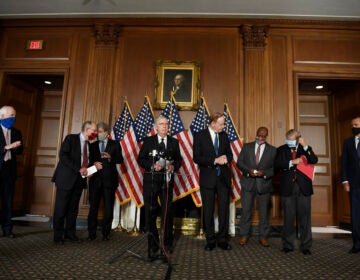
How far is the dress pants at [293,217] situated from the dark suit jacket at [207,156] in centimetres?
82

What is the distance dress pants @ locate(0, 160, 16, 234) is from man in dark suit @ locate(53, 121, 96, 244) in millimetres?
725

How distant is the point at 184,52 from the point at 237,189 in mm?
2965

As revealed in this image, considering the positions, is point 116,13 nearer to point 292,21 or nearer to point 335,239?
point 292,21

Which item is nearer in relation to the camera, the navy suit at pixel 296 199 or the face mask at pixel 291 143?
the navy suit at pixel 296 199

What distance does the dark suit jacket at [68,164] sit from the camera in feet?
11.6

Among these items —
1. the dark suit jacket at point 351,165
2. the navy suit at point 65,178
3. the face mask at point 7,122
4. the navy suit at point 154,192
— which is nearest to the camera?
the navy suit at point 154,192

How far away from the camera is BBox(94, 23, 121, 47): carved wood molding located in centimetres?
575

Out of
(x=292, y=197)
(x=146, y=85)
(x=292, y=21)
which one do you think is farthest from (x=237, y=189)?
(x=292, y=21)

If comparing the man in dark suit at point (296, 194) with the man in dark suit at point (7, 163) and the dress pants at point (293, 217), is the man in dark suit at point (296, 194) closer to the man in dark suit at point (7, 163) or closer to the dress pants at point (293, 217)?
the dress pants at point (293, 217)

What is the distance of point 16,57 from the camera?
5922mm

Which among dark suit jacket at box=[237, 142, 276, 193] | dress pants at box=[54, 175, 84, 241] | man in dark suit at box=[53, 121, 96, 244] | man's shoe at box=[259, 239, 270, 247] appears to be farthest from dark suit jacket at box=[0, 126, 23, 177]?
man's shoe at box=[259, 239, 270, 247]

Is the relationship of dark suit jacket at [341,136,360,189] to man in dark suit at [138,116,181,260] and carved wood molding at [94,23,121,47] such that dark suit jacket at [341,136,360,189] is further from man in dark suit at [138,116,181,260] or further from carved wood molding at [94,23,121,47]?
carved wood molding at [94,23,121,47]

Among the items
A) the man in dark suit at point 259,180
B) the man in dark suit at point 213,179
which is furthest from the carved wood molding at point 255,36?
the man in dark suit at point 213,179

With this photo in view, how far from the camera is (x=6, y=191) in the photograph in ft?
12.6
